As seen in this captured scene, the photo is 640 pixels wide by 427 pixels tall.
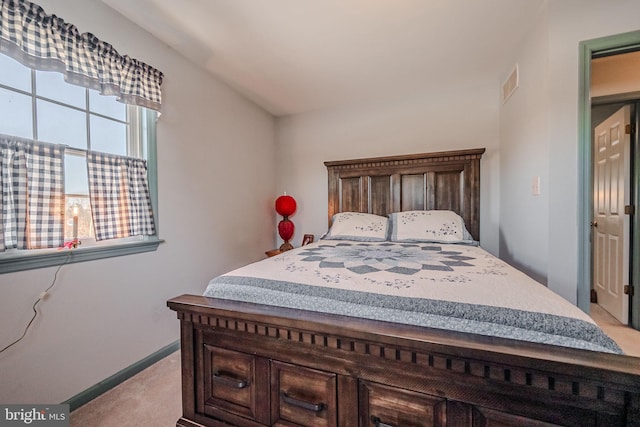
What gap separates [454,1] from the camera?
164 cm

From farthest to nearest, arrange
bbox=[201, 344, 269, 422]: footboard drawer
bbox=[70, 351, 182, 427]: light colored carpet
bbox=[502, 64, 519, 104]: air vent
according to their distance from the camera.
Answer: bbox=[502, 64, 519, 104]: air vent → bbox=[70, 351, 182, 427]: light colored carpet → bbox=[201, 344, 269, 422]: footboard drawer

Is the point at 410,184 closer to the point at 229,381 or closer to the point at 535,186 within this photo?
the point at 535,186

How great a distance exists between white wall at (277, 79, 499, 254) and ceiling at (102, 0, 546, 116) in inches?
8.1

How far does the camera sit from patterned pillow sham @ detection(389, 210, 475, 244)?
2.37m

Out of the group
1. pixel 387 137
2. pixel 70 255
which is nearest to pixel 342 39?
pixel 387 137

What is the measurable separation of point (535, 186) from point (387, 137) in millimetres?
1662

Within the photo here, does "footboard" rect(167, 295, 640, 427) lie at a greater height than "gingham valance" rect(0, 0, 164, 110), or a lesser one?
lesser

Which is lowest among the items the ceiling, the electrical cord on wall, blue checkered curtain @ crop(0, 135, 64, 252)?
the electrical cord on wall

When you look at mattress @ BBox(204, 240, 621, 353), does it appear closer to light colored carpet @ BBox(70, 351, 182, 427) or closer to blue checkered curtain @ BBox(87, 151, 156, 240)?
light colored carpet @ BBox(70, 351, 182, 427)

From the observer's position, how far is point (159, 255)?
203 centimetres

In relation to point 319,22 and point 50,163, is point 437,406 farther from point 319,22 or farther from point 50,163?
point 319,22

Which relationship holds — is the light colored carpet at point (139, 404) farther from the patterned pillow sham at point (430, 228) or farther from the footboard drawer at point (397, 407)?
the patterned pillow sham at point (430, 228)

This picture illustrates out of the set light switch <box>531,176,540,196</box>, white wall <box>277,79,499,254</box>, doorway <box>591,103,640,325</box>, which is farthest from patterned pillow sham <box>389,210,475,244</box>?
doorway <box>591,103,640,325</box>

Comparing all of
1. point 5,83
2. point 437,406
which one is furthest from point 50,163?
point 437,406
